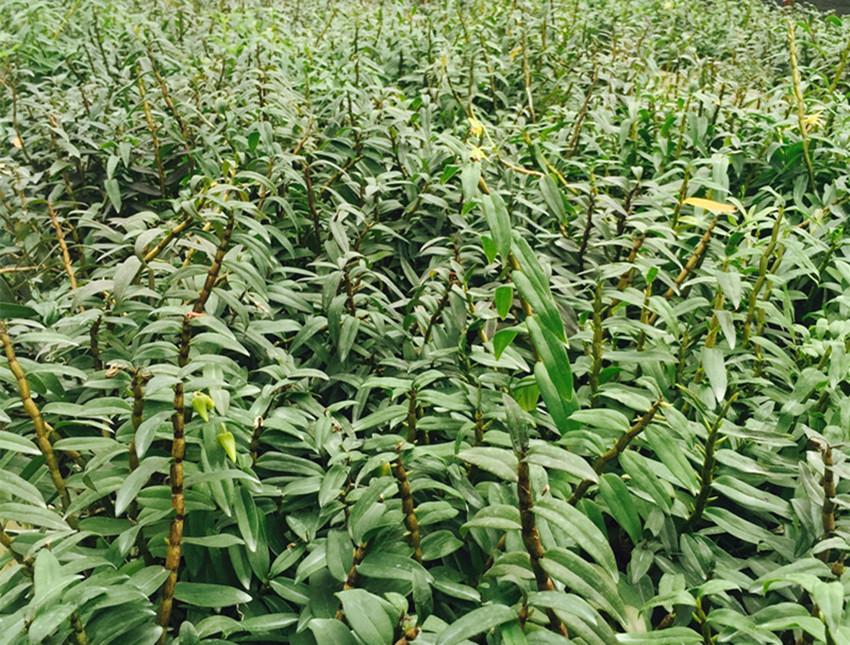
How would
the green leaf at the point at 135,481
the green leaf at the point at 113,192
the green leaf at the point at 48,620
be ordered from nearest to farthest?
the green leaf at the point at 48,620
the green leaf at the point at 135,481
the green leaf at the point at 113,192

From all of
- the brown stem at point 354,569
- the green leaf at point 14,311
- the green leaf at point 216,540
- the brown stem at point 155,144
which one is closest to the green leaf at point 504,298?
the brown stem at point 354,569

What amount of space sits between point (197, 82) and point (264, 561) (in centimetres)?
211

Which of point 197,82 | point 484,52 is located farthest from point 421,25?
point 197,82

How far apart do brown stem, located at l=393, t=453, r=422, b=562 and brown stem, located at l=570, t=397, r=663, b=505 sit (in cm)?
26

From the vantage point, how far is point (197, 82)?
8.98 ft

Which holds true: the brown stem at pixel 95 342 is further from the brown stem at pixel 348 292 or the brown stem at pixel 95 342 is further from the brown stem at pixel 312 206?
the brown stem at pixel 312 206

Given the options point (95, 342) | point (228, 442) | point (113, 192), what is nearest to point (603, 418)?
point (228, 442)

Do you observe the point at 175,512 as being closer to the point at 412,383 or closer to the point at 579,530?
the point at 412,383

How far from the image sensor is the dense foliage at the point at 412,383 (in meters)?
1.06

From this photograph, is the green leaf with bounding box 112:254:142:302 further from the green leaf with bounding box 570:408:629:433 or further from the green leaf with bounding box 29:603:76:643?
the green leaf with bounding box 570:408:629:433

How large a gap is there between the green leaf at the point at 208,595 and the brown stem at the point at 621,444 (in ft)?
1.78

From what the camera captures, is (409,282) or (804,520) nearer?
(804,520)

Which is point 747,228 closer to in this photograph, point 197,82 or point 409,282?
point 409,282

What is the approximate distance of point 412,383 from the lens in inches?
54.6
